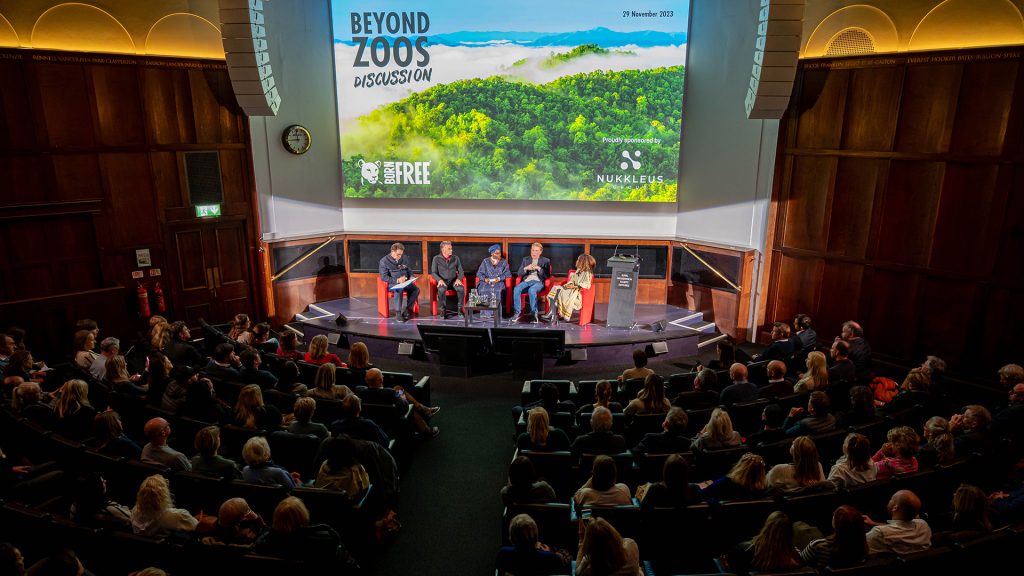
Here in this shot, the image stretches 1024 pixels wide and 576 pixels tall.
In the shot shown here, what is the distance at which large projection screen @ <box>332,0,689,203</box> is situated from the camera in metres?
9.19

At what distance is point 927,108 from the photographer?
695 cm

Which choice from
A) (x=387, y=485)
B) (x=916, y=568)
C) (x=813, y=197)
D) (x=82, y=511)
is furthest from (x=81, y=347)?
(x=813, y=197)

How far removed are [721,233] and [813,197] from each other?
1.40 m

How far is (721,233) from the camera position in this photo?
29.9ft

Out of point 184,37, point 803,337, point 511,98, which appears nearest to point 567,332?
point 803,337

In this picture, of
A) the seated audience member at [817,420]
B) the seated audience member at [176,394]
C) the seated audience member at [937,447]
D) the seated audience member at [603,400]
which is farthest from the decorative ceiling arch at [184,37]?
the seated audience member at [937,447]

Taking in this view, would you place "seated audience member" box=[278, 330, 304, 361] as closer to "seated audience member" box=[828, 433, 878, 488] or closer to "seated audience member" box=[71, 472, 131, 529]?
"seated audience member" box=[71, 472, 131, 529]

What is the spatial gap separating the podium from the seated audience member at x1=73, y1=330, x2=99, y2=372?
5.81 meters

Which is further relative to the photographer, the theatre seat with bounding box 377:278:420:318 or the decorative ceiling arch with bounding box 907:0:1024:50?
the theatre seat with bounding box 377:278:420:318

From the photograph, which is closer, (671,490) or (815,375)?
(671,490)

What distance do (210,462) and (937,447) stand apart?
4662mm

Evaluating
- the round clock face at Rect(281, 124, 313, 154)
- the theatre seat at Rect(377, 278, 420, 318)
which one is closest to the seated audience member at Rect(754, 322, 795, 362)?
the theatre seat at Rect(377, 278, 420, 318)

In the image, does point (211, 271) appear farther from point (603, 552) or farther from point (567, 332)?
point (603, 552)

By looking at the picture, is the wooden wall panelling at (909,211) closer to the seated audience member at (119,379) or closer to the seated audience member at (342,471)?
the seated audience member at (342,471)
